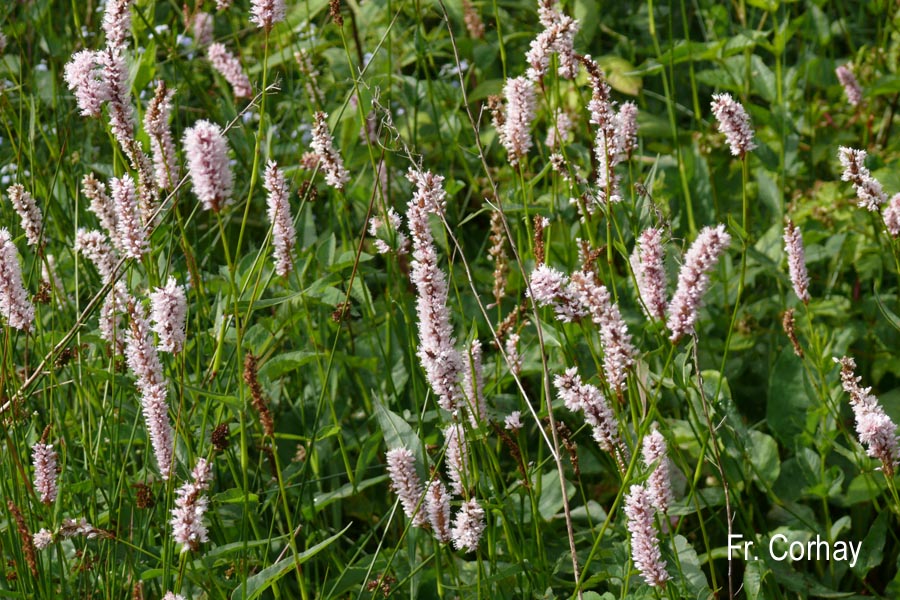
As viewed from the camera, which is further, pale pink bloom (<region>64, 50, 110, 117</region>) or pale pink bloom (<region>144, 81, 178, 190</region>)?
pale pink bloom (<region>144, 81, 178, 190</region>)

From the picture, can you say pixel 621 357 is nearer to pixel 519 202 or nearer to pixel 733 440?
pixel 733 440

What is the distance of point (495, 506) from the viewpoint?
4.86ft

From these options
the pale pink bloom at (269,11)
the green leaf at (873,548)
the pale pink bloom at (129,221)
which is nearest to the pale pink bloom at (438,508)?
the pale pink bloom at (129,221)

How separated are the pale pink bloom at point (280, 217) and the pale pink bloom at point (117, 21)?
0.26m

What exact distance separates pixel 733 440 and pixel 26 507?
1050mm

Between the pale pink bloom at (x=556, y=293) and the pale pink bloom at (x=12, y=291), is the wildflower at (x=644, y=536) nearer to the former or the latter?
the pale pink bloom at (x=556, y=293)

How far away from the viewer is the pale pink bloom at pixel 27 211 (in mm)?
1659

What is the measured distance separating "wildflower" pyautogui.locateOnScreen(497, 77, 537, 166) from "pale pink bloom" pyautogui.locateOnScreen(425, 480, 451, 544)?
54 centimetres

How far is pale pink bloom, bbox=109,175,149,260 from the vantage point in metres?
1.40

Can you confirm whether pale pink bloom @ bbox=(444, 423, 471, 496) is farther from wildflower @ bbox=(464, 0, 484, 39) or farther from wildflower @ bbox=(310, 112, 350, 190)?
wildflower @ bbox=(464, 0, 484, 39)

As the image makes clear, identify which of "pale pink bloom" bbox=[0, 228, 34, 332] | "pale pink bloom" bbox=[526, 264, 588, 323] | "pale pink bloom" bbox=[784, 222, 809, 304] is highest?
"pale pink bloom" bbox=[0, 228, 34, 332]

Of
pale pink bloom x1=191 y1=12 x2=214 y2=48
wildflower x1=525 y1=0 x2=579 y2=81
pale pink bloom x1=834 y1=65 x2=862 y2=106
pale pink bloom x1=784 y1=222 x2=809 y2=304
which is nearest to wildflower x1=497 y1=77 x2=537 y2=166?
wildflower x1=525 y1=0 x2=579 y2=81

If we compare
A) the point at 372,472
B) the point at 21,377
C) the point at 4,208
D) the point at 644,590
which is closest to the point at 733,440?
the point at 644,590

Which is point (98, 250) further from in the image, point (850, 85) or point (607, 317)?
point (850, 85)
